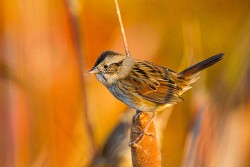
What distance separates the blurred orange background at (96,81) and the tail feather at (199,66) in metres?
0.03

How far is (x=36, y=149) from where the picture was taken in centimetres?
185

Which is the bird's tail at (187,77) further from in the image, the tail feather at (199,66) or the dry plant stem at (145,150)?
the dry plant stem at (145,150)

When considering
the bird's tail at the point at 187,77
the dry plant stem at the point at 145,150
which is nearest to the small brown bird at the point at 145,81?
the bird's tail at the point at 187,77

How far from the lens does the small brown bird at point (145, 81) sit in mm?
1676

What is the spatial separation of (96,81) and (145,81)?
0.82 feet

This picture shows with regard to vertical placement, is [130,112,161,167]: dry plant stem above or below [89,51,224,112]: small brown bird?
below

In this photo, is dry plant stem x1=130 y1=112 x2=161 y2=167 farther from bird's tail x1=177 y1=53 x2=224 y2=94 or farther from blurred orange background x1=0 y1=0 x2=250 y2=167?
bird's tail x1=177 y1=53 x2=224 y2=94

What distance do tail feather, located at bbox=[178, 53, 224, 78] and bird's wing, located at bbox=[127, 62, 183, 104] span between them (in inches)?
1.8

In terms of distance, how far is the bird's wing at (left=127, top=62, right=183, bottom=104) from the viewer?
5.73ft

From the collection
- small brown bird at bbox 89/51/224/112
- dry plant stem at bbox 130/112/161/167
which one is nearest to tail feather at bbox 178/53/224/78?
small brown bird at bbox 89/51/224/112

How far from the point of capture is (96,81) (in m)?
1.97

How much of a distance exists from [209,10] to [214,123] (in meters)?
1.41

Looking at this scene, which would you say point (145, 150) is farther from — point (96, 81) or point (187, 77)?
point (96, 81)

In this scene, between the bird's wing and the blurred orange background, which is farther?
the bird's wing
